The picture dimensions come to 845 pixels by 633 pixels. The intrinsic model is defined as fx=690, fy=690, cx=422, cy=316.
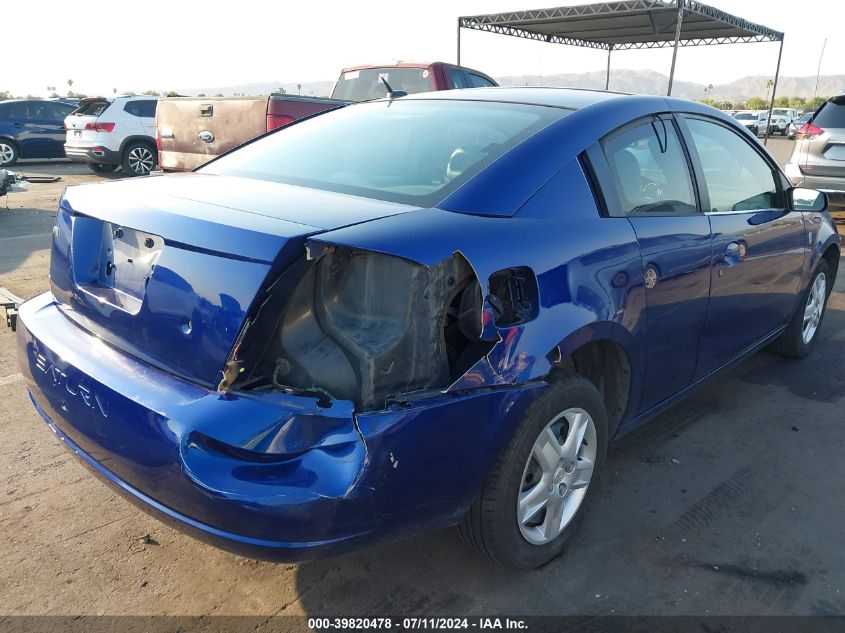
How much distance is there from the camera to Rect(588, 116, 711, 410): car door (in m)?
2.68

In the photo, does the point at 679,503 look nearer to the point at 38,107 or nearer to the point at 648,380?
the point at 648,380

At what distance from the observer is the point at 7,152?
51.4 feet

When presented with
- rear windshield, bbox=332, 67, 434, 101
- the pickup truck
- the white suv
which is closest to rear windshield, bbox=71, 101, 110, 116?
the white suv

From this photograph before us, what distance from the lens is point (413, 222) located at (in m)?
2.01

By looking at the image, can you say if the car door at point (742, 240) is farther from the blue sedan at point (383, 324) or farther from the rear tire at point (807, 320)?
the rear tire at point (807, 320)

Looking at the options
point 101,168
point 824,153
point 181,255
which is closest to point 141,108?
point 101,168

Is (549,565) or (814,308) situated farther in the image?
(814,308)

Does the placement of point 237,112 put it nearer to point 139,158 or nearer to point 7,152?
point 139,158

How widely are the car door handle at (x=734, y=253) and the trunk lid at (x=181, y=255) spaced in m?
1.77

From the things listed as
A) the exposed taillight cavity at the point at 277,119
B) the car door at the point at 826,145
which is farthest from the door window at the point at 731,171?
the car door at the point at 826,145

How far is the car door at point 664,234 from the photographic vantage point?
268 centimetres

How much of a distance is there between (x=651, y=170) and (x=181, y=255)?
194 cm

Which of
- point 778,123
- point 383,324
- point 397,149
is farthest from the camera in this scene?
point 778,123

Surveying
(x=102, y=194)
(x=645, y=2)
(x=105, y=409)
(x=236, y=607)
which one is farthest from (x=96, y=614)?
(x=645, y=2)
